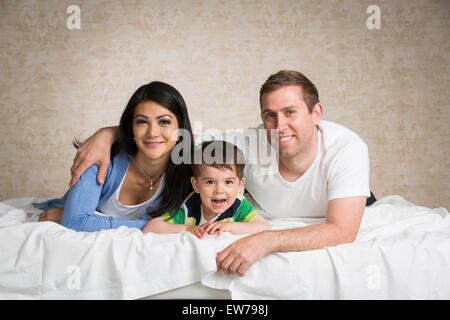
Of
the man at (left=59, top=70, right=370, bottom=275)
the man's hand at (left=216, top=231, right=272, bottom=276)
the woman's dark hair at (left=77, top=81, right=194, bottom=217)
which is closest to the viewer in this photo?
the man's hand at (left=216, top=231, right=272, bottom=276)

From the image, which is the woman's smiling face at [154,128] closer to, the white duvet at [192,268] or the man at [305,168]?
the man at [305,168]

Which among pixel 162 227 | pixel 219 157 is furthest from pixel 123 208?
pixel 219 157

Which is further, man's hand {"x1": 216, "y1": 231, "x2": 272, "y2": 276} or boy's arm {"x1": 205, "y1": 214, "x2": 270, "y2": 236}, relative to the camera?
boy's arm {"x1": 205, "y1": 214, "x2": 270, "y2": 236}

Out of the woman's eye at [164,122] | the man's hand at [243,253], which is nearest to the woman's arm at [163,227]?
the man's hand at [243,253]

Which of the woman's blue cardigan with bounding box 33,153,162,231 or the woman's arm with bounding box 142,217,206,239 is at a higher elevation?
the woman's blue cardigan with bounding box 33,153,162,231

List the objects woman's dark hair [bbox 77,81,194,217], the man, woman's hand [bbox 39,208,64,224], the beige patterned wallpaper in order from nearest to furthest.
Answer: the man → woman's dark hair [bbox 77,81,194,217] → woman's hand [bbox 39,208,64,224] → the beige patterned wallpaper

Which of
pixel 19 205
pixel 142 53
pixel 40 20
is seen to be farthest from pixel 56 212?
pixel 40 20

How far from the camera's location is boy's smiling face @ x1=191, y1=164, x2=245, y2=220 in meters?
1.64

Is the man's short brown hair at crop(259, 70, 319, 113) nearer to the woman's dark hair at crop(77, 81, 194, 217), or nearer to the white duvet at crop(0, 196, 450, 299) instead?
the woman's dark hair at crop(77, 81, 194, 217)

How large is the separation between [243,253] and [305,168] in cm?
64

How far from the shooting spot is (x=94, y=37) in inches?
128

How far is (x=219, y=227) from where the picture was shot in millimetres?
1519

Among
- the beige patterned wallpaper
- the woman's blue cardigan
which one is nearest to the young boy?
the woman's blue cardigan

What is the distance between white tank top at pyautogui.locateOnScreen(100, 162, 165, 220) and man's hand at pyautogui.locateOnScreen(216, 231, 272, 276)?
0.57 m
